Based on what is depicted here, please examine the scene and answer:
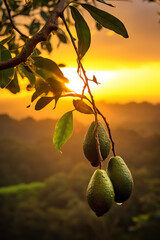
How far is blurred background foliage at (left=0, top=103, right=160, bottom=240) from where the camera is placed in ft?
66.7

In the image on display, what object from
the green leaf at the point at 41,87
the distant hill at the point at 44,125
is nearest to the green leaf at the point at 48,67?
the green leaf at the point at 41,87

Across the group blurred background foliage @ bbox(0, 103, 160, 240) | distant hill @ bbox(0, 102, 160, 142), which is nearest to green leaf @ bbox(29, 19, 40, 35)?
blurred background foliage @ bbox(0, 103, 160, 240)

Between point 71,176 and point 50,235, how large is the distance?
216 inches

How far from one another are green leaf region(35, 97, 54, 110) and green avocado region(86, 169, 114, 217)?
222mm

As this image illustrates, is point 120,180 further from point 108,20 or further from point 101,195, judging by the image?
point 108,20

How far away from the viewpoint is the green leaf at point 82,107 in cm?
75

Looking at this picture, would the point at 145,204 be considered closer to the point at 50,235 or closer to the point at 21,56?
the point at 50,235

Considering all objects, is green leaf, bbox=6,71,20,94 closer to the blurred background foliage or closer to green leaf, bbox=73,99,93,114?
green leaf, bbox=73,99,93,114

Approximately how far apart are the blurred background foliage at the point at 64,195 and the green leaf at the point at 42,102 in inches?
523

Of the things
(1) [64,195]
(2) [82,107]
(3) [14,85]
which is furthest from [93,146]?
(1) [64,195]

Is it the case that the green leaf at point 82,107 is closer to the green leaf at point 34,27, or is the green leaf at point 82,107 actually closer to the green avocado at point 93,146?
the green avocado at point 93,146

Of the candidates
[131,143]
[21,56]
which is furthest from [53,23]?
[131,143]

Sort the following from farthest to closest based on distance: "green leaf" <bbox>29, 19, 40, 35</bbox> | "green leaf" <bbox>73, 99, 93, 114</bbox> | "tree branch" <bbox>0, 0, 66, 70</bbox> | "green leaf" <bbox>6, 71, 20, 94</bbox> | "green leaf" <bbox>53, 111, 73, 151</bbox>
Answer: "green leaf" <bbox>29, 19, 40, 35</bbox> → "green leaf" <bbox>6, 71, 20, 94</bbox> → "green leaf" <bbox>53, 111, 73, 151</bbox> → "green leaf" <bbox>73, 99, 93, 114</bbox> → "tree branch" <bbox>0, 0, 66, 70</bbox>

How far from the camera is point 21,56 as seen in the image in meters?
0.65
